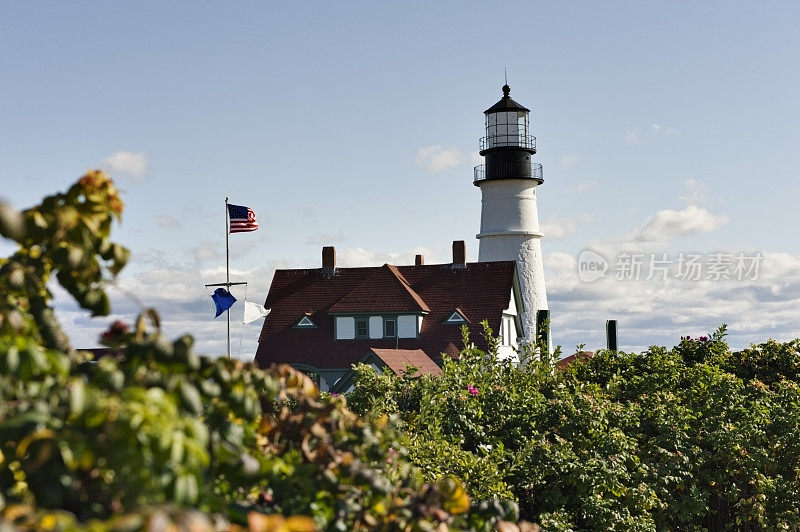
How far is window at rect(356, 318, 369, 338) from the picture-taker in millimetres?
35531

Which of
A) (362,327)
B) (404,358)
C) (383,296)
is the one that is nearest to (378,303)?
(383,296)

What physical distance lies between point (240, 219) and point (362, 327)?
27.8 ft

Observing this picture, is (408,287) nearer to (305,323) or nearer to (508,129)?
(305,323)

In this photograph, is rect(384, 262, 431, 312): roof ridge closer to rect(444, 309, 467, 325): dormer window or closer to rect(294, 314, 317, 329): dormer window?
rect(444, 309, 467, 325): dormer window

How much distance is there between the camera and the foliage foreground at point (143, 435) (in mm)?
2420

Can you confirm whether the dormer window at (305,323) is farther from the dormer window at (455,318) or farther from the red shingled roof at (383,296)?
the dormer window at (455,318)

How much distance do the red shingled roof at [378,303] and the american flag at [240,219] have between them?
279 inches

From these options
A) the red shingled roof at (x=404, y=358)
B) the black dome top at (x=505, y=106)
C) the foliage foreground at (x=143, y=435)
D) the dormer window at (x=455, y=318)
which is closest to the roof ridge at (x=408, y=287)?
the dormer window at (x=455, y=318)

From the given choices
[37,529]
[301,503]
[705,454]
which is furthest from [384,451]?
[705,454]

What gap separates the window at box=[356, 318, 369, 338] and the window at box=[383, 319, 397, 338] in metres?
0.72

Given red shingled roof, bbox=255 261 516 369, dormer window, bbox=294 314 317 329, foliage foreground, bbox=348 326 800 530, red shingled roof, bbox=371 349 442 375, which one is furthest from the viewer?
dormer window, bbox=294 314 317 329

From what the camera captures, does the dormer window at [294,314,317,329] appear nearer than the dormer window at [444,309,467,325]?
No

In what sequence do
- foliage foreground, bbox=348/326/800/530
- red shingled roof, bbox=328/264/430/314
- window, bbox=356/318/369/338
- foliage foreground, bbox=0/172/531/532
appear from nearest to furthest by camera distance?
foliage foreground, bbox=0/172/531/532, foliage foreground, bbox=348/326/800/530, red shingled roof, bbox=328/264/430/314, window, bbox=356/318/369/338

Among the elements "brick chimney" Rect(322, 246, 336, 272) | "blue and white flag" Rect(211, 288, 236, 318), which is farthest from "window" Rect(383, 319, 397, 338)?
"blue and white flag" Rect(211, 288, 236, 318)
